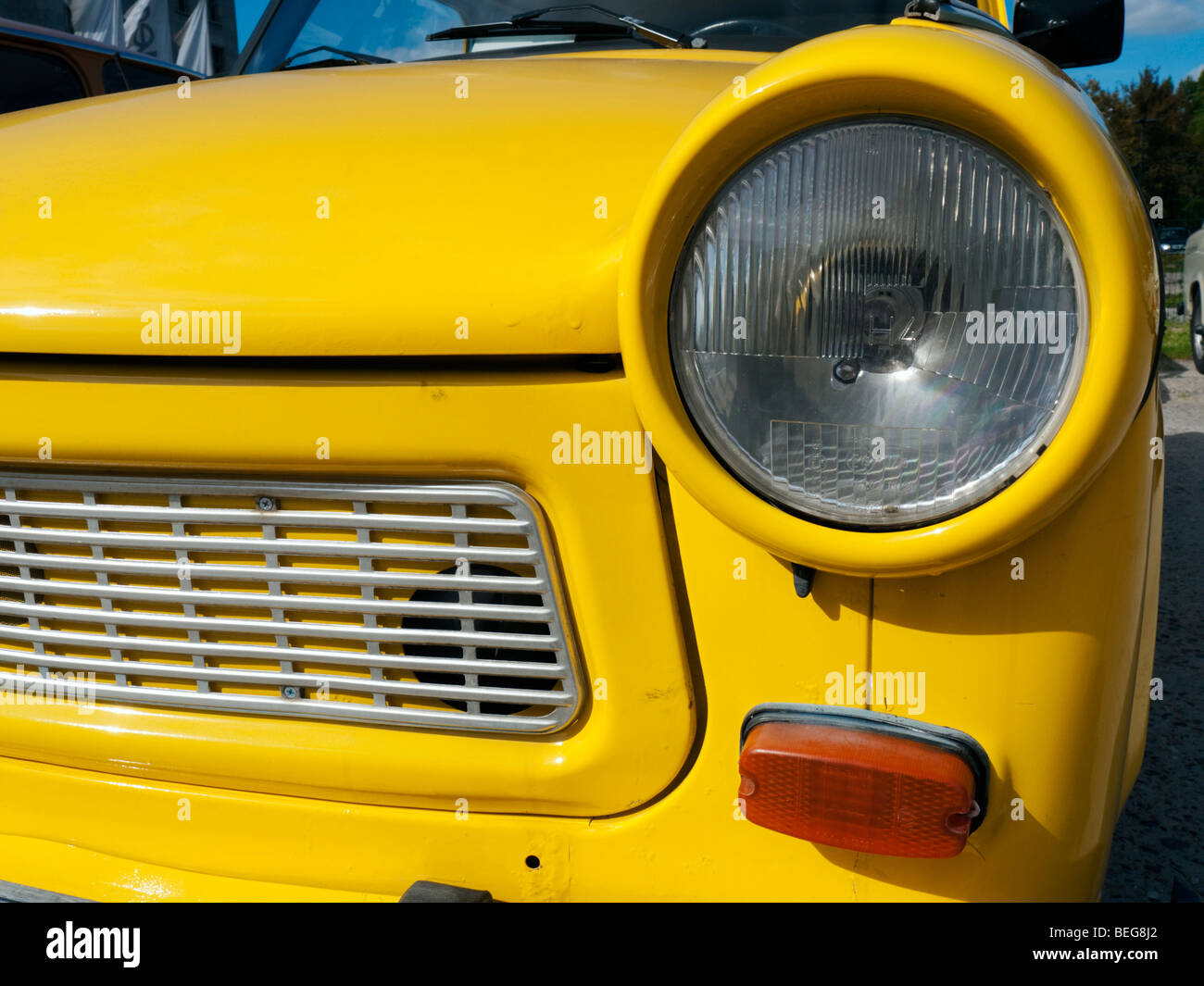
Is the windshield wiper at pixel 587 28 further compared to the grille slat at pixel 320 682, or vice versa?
the windshield wiper at pixel 587 28

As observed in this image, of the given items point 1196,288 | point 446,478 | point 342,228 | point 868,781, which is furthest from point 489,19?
point 1196,288

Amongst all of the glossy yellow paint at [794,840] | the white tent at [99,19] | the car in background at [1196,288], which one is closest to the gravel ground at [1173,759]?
the glossy yellow paint at [794,840]

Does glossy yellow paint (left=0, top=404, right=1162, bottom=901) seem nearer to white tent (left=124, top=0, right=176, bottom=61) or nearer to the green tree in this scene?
white tent (left=124, top=0, right=176, bottom=61)

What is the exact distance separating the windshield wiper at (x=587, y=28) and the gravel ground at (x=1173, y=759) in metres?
1.61

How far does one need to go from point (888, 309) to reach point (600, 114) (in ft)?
1.68

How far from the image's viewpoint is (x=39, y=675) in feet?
4.39

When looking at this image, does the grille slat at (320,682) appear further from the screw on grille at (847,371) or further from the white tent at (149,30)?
the white tent at (149,30)

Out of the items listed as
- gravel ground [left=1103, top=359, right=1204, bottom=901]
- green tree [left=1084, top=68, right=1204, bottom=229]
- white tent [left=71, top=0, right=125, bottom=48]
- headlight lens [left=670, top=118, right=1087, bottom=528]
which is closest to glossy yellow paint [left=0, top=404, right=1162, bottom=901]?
headlight lens [left=670, top=118, right=1087, bottom=528]

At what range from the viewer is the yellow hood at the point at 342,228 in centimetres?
103

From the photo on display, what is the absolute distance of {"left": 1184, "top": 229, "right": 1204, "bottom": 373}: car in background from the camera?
26.6ft

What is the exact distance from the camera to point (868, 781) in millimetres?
998

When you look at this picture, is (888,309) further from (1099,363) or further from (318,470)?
(318,470)

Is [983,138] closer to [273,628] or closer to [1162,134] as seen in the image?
[273,628]

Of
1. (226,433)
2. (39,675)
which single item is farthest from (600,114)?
(39,675)
